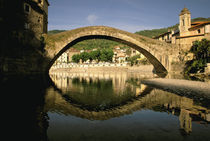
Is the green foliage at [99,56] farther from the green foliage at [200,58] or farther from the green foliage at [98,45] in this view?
the green foliage at [200,58]

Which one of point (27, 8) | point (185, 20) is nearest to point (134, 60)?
point (185, 20)

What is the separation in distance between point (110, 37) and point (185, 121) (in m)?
22.7

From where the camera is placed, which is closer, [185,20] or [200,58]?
[200,58]

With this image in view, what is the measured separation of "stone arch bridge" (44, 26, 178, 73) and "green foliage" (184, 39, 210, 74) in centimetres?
323

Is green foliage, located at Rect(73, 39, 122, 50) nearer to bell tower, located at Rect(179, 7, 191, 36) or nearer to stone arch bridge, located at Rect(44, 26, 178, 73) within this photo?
bell tower, located at Rect(179, 7, 191, 36)

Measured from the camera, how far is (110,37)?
26531 mm

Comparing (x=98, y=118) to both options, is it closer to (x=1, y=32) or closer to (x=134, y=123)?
(x=134, y=123)

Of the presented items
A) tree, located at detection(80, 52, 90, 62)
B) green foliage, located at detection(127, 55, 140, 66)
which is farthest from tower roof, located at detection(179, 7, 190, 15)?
tree, located at detection(80, 52, 90, 62)

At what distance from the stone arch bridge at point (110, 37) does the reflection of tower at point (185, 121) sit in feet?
63.2

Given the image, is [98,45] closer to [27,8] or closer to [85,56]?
[85,56]

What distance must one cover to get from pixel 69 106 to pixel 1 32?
15265 millimetres

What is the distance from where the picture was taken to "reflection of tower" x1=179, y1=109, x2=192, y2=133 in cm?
494

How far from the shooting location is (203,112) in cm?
640

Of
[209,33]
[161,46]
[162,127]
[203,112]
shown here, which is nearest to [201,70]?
[161,46]
